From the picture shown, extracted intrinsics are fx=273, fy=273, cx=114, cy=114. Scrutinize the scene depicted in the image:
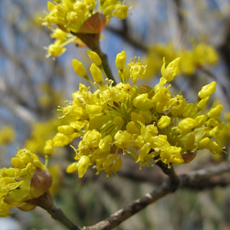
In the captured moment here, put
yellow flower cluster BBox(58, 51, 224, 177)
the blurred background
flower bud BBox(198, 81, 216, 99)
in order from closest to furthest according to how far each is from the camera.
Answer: yellow flower cluster BBox(58, 51, 224, 177) < flower bud BBox(198, 81, 216, 99) < the blurred background

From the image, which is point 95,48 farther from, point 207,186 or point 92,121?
point 207,186

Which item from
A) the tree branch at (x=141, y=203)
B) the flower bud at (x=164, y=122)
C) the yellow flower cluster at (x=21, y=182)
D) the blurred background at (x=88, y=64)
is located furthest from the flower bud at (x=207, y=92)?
the blurred background at (x=88, y=64)

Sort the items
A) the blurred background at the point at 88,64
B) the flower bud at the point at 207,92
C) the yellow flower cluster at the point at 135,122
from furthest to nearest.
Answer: the blurred background at the point at 88,64 < the flower bud at the point at 207,92 < the yellow flower cluster at the point at 135,122

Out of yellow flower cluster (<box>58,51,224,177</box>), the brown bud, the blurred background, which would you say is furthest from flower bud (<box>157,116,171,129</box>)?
the blurred background

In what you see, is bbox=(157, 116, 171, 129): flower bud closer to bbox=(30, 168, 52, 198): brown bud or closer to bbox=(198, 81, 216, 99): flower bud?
bbox=(198, 81, 216, 99): flower bud

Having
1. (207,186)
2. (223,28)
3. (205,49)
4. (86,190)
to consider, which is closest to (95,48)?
(207,186)

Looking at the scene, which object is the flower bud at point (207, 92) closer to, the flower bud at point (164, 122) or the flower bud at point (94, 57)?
the flower bud at point (164, 122)
